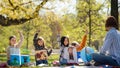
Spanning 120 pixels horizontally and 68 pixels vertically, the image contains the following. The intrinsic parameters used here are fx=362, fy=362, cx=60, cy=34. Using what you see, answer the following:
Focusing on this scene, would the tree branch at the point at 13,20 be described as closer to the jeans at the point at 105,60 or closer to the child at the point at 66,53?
the child at the point at 66,53

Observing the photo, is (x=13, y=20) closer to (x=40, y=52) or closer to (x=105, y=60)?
(x=40, y=52)

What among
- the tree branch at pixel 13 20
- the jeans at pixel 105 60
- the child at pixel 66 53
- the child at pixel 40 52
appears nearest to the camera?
the jeans at pixel 105 60

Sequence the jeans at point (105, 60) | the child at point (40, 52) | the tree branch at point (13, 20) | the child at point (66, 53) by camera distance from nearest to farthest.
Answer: the jeans at point (105, 60)
the child at point (66, 53)
the child at point (40, 52)
the tree branch at point (13, 20)

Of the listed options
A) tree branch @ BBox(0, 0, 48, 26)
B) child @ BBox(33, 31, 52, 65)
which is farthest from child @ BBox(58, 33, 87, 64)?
tree branch @ BBox(0, 0, 48, 26)

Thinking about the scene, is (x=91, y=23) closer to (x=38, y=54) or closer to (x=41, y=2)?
(x=41, y=2)

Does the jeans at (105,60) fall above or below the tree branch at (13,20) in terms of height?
below

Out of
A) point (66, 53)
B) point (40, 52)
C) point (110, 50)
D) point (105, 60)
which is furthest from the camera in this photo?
point (40, 52)

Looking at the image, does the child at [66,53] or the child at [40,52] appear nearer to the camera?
the child at [66,53]

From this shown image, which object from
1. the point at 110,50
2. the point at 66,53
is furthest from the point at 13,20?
the point at 110,50

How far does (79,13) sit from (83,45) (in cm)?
2155

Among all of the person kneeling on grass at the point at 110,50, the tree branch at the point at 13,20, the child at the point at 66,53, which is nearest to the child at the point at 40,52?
the child at the point at 66,53

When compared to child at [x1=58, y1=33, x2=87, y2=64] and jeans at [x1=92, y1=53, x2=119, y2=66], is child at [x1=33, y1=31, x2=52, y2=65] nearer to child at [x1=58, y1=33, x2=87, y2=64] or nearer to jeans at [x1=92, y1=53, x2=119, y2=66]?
child at [x1=58, y1=33, x2=87, y2=64]

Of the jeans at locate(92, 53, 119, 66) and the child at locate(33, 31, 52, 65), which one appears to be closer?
the jeans at locate(92, 53, 119, 66)

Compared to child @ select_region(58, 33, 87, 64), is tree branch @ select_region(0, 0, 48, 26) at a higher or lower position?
higher
